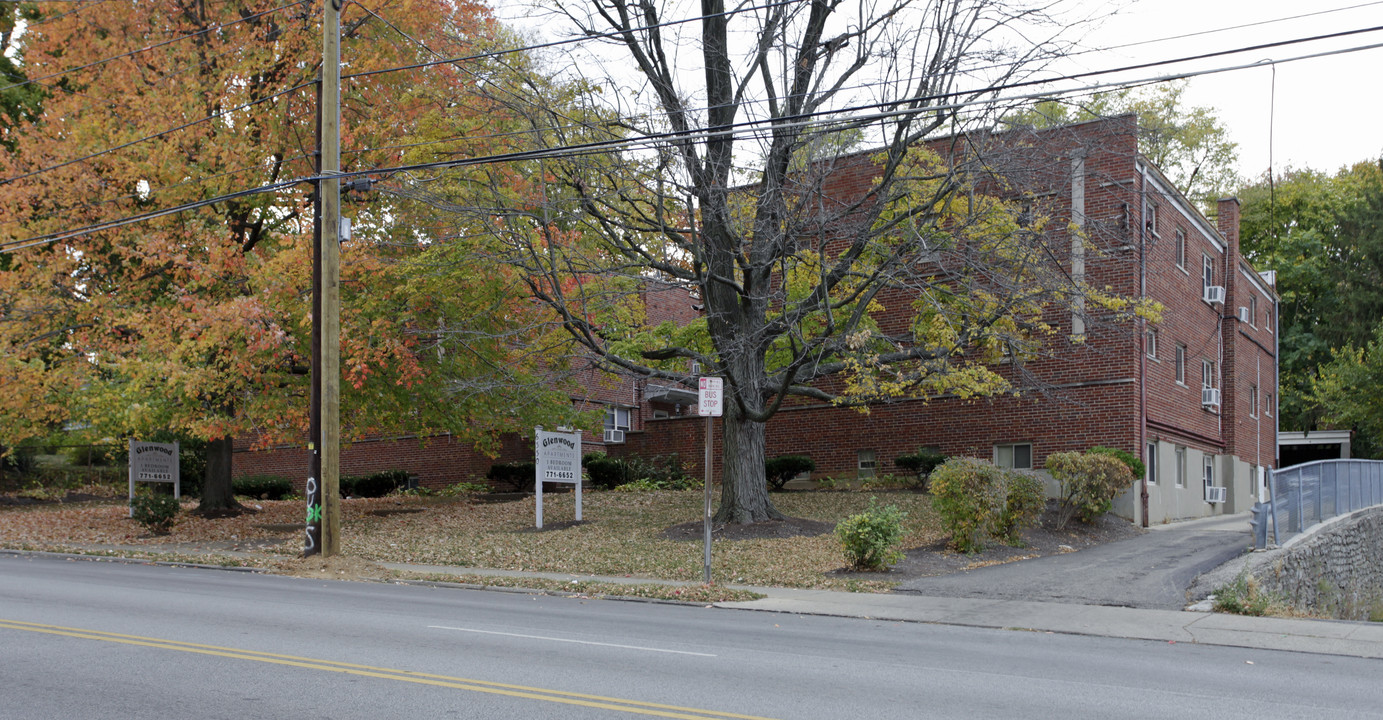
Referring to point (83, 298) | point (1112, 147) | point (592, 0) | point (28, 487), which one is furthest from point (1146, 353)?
point (28, 487)

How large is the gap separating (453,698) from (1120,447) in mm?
20468

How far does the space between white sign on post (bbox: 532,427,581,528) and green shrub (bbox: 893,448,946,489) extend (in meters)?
8.63

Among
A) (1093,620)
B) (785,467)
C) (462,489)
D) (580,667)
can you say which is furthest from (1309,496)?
(462,489)

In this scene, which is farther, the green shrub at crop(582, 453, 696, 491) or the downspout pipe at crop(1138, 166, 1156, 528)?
the green shrub at crop(582, 453, 696, 491)

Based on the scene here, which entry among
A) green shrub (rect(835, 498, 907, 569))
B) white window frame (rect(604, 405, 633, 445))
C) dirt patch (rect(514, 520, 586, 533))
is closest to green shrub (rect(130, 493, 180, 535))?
dirt patch (rect(514, 520, 586, 533))

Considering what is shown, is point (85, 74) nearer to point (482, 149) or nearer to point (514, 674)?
point (482, 149)

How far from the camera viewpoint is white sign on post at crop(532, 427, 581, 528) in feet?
74.7

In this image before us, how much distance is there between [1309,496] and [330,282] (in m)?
18.5

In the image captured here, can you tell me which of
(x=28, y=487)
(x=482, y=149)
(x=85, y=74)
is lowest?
(x=28, y=487)

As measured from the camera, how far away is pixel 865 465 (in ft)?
92.3

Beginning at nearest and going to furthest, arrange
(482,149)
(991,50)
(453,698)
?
(453,698) < (991,50) < (482,149)

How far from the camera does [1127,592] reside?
14.5 metres

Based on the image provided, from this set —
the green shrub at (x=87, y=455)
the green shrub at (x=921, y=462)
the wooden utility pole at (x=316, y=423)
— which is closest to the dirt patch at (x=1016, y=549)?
the green shrub at (x=921, y=462)

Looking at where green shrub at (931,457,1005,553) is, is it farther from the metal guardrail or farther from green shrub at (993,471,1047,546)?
the metal guardrail
